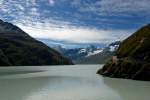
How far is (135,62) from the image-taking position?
80625 millimetres

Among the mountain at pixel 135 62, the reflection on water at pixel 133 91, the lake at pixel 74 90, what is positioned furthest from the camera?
the mountain at pixel 135 62

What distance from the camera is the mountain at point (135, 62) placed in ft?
251

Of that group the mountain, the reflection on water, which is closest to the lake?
the reflection on water

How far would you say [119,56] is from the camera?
97312mm

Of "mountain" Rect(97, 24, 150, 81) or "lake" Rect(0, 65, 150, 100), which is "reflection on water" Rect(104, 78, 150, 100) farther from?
"mountain" Rect(97, 24, 150, 81)

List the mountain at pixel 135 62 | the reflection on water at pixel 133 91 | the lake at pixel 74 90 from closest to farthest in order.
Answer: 1. the reflection on water at pixel 133 91
2. the lake at pixel 74 90
3. the mountain at pixel 135 62

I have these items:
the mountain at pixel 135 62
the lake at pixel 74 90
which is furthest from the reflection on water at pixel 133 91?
the mountain at pixel 135 62

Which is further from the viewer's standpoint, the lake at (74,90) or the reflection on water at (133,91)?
the lake at (74,90)

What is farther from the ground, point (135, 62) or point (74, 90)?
point (135, 62)

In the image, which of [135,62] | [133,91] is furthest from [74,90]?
[135,62]

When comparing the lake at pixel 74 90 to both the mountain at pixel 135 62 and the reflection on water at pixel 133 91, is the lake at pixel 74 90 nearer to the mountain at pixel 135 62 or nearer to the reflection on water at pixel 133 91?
the reflection on water at pixel 133 91

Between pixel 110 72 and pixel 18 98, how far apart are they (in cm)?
5772

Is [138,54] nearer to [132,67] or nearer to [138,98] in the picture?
[132,67]

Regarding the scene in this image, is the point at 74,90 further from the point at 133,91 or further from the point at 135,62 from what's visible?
the point at 135,62
